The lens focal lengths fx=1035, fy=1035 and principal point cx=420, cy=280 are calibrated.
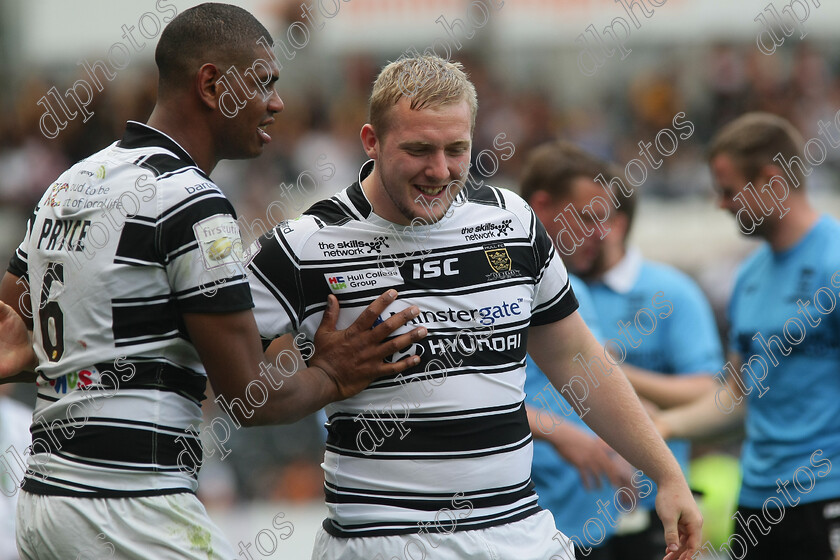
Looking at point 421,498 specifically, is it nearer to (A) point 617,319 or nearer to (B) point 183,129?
(B) point 183,129

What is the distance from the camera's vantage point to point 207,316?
3.00 m

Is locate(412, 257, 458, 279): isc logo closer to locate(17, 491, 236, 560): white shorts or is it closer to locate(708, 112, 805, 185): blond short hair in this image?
locate(17, 491, 236, 560): white shorts

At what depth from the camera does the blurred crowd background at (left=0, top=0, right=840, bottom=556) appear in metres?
12.6

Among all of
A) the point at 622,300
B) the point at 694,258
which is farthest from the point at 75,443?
the point at 694,258

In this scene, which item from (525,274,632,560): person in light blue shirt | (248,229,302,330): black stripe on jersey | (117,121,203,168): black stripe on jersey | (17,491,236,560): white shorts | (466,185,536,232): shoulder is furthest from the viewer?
(525,274,632,560): person in light blue shirt

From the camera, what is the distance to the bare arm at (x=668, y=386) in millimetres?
5359

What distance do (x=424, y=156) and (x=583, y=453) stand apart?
1692 millimetres

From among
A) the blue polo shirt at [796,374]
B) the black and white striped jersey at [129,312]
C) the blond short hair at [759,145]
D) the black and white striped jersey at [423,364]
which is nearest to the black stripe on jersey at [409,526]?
the black and white striped jersey at [423,364]

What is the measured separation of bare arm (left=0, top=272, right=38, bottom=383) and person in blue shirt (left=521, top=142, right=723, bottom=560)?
238cm

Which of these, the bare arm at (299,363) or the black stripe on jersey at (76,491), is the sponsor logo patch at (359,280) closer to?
the bare arm at (299,363)

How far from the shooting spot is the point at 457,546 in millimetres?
3350

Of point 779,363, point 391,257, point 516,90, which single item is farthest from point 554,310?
point 516,90

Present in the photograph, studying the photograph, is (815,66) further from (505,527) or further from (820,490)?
(505,527)

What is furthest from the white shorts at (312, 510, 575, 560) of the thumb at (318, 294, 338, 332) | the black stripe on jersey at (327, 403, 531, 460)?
the thumb at (318, 294, 338, 332)
